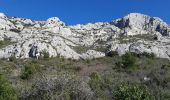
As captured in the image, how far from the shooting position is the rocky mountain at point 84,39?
74.3m

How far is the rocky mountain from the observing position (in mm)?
74312

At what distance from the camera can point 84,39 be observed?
324ft

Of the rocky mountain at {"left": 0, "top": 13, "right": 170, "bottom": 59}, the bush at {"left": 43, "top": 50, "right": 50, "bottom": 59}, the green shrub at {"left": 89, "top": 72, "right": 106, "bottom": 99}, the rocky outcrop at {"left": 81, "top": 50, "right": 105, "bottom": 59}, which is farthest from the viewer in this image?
the rocky mountain at {"left": 0, "top": 13, "right": 170, "bottom": 59}

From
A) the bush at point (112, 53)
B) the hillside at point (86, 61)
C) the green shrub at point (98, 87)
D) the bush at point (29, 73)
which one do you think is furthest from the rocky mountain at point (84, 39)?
the green shrub at point (98, 87)

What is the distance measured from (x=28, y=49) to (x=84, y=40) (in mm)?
26806

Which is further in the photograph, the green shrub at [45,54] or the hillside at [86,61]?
the green shrub at [45,54]

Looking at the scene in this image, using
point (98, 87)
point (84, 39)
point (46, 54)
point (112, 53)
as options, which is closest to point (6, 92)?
point (98, 87)

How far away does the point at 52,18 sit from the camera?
125375 millimetres

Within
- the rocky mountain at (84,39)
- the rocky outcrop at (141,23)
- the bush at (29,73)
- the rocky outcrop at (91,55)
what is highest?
the rocky outcrop at (141,23)

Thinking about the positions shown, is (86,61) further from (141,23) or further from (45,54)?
(141,23)

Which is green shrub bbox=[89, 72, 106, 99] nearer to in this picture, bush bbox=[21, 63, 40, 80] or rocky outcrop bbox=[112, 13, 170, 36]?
bush bbox=[21, 63, 40, 80]

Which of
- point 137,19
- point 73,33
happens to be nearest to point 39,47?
point 73,33

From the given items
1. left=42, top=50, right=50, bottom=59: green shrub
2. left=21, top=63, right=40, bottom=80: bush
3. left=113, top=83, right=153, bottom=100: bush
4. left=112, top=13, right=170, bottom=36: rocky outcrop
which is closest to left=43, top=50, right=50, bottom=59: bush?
left=42, top=50, right=50, bottom=59: green shrub

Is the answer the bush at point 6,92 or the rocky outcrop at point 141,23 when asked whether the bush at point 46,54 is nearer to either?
the bush at point 6,92
